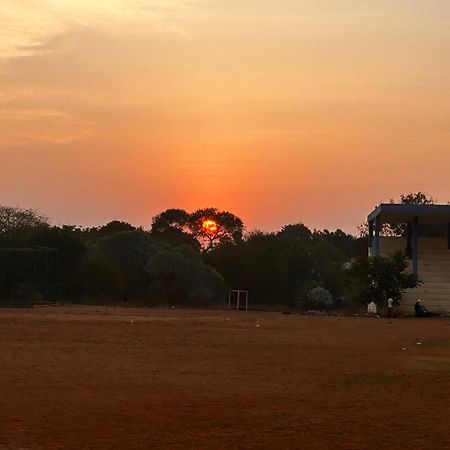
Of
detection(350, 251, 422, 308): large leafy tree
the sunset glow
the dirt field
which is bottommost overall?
the dirt field

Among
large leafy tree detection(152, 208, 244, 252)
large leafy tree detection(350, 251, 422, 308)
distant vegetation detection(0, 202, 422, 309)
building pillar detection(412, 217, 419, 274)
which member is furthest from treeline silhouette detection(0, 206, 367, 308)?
large leafy tree detection(152, 208, 244, 252)

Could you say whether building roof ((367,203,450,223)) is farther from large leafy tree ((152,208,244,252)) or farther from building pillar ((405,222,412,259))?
large leafy tree ((152,208,244,252))

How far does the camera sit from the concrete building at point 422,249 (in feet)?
169

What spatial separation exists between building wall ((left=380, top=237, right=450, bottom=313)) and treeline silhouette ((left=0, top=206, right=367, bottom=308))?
428 centimetres

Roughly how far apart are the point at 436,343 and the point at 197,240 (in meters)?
82.0

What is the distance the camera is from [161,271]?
205 ft

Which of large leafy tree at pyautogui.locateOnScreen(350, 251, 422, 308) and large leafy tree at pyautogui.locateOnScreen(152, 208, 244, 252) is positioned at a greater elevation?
large leafy tree at pyautogui.locateOnScreen(152, 208, 244, 252)

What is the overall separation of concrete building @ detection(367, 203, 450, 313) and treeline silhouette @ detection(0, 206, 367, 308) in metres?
4.27

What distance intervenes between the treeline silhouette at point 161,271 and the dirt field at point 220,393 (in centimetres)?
3112

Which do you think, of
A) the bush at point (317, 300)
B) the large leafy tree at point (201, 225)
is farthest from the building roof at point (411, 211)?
the large leafy tree at point (201, 225)

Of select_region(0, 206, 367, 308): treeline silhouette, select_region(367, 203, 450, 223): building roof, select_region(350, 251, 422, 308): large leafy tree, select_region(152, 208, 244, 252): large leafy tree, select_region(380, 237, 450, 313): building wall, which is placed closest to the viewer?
select_region(350, 251, 422, 308): large leafy tree

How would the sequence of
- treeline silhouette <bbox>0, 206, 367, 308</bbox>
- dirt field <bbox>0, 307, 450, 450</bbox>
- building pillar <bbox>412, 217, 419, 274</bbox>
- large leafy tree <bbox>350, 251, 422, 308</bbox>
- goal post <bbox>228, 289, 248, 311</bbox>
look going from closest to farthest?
dirt field <bbox>0, 307, 450, 450</bbox>, large leafy tree <bbox>350, 251, 422, 308</bbox>, building pillar <bbox>412, 217, 419, 274</bbox>, treeline silhouette <bbox>0, 206, 367, 308</bbox>, goal post <bbox>228, 289, 248, 311</bbox>

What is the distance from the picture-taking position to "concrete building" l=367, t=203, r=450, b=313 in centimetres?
5142

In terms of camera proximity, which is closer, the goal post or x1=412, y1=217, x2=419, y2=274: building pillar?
x1=412, y1=217, x2=419, y2=274: building pillar
